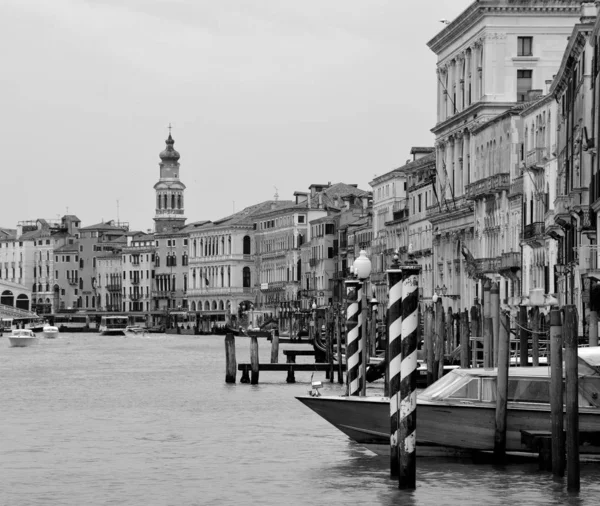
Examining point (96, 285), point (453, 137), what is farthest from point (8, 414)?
point (96, 285)

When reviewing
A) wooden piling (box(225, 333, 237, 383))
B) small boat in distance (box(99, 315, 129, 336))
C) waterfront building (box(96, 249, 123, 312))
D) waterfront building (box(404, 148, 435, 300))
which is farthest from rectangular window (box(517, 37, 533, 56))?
waterfront building (box(96, 249, 123, 312))

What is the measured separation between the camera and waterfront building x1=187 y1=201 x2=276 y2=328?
149 m

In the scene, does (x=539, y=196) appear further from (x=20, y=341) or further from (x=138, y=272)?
(x=138, y=272)

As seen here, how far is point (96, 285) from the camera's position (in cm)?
18088

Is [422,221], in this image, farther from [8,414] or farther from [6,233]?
[6,233]

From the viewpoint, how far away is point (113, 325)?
146500mm

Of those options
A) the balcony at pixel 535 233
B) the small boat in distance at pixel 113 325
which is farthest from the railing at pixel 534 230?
the small boat in distance at pixel 113 325

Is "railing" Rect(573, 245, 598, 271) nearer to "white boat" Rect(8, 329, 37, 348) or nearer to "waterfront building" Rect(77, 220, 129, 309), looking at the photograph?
"white boat" Rect(8, 329, 37, 348)

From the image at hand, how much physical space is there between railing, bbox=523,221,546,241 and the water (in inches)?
681

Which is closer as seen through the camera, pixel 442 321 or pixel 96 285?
pixel 442 321

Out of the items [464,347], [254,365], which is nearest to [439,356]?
[464,347]

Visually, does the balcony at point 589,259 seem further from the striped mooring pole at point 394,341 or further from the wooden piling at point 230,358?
the striped mooring pole at point 394,341

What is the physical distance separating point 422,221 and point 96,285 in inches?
3939

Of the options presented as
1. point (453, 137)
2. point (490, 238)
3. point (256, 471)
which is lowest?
point (256, 471)
